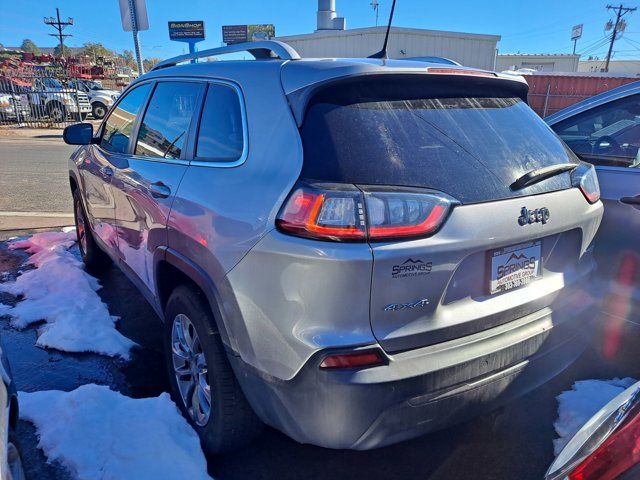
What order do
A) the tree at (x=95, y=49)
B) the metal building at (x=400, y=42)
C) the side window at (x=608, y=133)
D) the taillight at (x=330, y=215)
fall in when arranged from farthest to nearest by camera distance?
the tree at (x=95, y=49)
the metal building at (x=400, y=42)
the side window at (x=608, y=133)
the taillight at (x=330, y=215)

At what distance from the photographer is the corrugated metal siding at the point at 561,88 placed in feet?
67.3

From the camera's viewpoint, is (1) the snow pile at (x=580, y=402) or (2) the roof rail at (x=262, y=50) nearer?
(2) the roof rail at (x=262, y=50)

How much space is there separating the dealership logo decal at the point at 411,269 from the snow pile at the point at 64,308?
7.72ft

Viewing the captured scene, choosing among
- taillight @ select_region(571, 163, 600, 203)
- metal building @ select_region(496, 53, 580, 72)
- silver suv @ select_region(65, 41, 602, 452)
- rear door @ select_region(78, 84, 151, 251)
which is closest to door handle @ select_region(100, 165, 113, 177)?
rear door @ select_region(78, 84, 151, 251)

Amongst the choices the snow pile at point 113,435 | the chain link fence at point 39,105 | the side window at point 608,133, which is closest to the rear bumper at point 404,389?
the snow pile at point 113,435

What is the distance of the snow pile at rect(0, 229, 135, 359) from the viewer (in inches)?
134

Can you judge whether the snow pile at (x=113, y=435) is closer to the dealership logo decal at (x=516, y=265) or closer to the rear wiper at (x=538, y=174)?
the dealership logo decal at (x=516, y=265)

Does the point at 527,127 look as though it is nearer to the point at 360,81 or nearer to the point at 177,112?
the point at 360,81

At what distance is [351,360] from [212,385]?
813 mm

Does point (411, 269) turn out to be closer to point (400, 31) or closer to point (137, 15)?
point (137, 15)

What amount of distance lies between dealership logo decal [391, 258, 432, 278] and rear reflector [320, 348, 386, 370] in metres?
0.29

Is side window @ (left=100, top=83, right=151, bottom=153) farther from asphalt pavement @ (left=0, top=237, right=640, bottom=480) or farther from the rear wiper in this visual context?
the rear wiper

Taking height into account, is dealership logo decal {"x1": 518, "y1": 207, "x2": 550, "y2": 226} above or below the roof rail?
below

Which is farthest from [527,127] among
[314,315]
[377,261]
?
[314,315]
